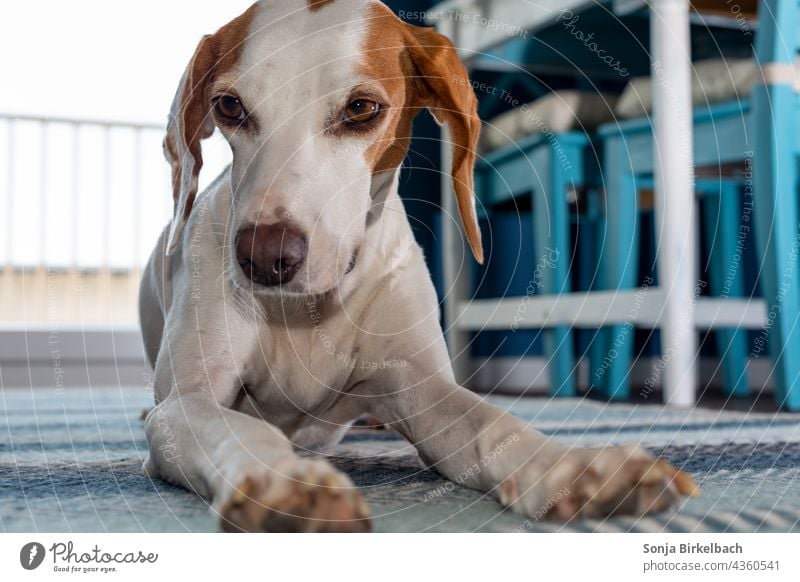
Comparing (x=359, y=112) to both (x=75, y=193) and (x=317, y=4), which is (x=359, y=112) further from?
(x=75, y=193)

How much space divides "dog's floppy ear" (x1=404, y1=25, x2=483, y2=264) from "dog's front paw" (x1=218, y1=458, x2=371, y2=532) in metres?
0.43

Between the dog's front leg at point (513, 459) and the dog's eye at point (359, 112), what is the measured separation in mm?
267

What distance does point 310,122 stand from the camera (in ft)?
2.74

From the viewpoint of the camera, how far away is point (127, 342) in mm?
3012

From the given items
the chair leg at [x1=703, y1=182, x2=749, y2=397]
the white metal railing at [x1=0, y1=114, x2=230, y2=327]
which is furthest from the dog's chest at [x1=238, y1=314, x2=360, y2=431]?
the white metal railing at [x1=0, y1=114, x2=230, y2=327]

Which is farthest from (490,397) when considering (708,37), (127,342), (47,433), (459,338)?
(127,342)

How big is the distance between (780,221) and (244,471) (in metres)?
1.23

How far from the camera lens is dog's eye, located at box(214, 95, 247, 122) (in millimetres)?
872

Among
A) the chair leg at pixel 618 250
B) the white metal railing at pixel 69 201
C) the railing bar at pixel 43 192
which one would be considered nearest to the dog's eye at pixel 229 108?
the chair leg at pixel 618 250

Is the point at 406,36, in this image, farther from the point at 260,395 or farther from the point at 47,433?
Result: the point at 47,433

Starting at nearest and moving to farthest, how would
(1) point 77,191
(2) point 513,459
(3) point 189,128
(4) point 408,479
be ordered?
(2) point 513,459 < (4) point 408,479 < (3) point 189,128 < (1) point 77,191

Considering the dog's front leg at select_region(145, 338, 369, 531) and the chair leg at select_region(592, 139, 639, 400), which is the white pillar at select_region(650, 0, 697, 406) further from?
the dog's front leg at select_region(145, 338, 369, 531)

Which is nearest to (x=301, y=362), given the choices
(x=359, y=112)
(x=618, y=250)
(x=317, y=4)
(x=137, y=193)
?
(x=359, y=112)

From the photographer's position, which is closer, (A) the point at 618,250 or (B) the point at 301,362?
(B) the point at 301,362
